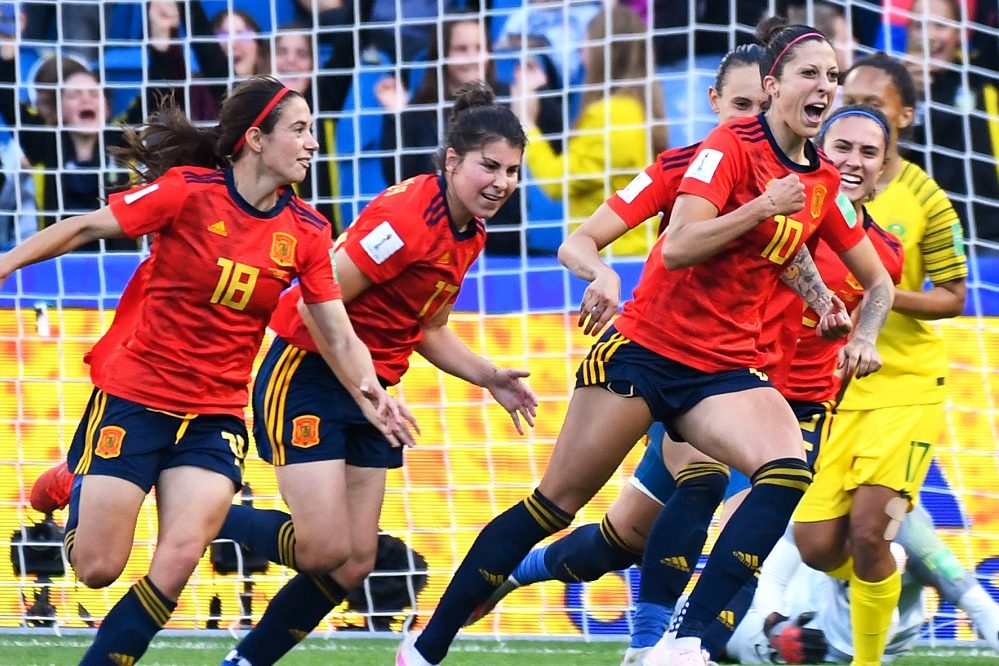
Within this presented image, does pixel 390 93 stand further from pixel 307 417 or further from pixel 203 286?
pixel 203 286

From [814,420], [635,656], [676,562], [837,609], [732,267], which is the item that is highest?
[732,267]

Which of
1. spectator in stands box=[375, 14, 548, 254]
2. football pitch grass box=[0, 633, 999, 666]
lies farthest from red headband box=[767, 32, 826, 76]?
spectator in stands box=[375, 14, 548, 254]

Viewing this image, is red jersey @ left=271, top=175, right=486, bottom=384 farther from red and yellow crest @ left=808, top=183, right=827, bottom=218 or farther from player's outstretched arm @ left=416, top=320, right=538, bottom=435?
red and yellow crest @ left=808, top=183, right=827, bottom=218

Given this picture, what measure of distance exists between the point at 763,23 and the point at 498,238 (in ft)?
8.30

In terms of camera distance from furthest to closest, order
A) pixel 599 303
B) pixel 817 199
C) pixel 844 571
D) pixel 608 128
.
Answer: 1. pixel 608 128
2. pixel 844 571
3. pixel 817 199
4. pixel 599 303

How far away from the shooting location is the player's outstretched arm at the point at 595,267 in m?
3.90

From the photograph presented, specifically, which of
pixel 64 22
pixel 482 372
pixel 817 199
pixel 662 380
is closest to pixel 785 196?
pixel 817 199

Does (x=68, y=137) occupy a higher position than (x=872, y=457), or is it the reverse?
(x=68, y=137)

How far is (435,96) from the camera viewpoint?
7742 millimetres

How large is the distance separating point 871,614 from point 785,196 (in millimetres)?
1574

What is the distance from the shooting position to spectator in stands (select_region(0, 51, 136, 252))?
751 cm

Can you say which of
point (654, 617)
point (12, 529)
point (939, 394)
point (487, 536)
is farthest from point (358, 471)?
point (12, 529)

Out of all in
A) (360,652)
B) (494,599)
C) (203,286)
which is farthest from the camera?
(360,652)

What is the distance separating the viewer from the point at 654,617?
4.68 metres
